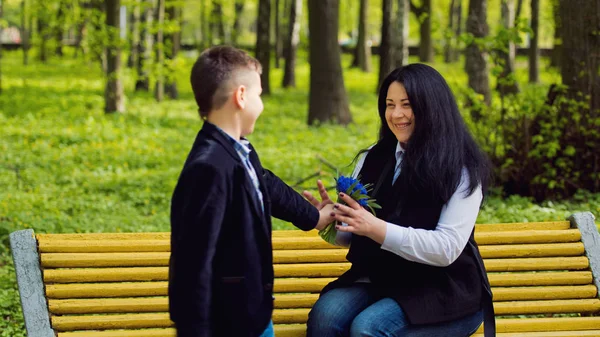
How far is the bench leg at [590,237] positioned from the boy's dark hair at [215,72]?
6.92 ft

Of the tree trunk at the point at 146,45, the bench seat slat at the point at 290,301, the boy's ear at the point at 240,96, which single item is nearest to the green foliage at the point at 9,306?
the bench seat slat at the point at 290,301

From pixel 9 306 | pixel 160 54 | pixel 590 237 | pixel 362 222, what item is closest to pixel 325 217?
pixel 362 222

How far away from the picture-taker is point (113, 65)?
15.8 m

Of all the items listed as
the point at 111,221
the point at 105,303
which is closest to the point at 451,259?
the point at 105,303

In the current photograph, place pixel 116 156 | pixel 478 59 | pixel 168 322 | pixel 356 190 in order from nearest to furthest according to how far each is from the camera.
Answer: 1. pixel 356 190
2. pixel 168 322
3. pixel 116 156
4. pixel 478 59

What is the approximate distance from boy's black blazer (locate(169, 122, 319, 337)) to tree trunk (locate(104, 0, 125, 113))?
12.3 meters

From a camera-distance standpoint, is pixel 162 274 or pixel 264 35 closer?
pixel 162 274

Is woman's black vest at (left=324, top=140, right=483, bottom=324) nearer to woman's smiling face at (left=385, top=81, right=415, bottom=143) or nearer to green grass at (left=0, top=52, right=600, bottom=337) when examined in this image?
woman's smiling face at (left=385, top=81, right=415, bottom=143)

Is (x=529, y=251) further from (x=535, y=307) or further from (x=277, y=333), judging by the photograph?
(x=277, y=333)

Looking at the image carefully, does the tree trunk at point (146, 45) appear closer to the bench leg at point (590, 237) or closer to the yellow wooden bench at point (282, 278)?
the yellow wooden bench at point (282, 278)

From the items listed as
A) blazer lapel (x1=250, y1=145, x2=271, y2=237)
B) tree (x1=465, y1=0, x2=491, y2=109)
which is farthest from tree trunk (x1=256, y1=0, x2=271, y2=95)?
blazer lapel (x1=250, y1=145, x2=271, y2=237)

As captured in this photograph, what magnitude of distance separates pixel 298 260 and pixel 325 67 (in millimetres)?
11153

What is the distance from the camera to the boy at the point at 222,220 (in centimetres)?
263

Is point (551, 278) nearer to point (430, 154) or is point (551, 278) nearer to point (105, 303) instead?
point (430, 154)
